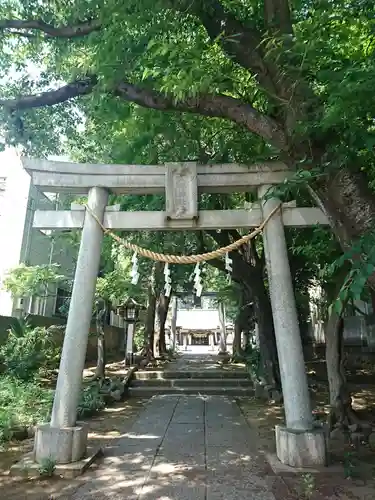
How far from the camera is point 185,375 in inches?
571

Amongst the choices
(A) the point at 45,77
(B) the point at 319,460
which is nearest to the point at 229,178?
(B) the point at 319,460

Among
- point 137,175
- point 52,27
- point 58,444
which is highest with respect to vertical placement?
point 52,27

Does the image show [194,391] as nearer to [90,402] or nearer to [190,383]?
[190,383]

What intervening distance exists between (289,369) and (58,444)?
3.30 metres

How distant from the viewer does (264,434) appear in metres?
7.26

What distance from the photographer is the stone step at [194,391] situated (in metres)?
12.7

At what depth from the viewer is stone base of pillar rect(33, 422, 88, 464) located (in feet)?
16.7

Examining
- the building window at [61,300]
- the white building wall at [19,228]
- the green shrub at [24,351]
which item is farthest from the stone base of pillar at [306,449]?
the building window at [61,300]

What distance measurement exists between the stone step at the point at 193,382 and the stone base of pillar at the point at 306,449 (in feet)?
27.8

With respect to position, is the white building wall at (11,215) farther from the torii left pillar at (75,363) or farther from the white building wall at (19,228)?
the torii left pillar at (75,363)

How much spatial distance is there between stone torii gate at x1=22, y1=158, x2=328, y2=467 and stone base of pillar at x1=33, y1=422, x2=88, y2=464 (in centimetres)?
5

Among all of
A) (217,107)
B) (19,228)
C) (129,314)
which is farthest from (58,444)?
(129,314)

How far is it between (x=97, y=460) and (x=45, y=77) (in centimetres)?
815

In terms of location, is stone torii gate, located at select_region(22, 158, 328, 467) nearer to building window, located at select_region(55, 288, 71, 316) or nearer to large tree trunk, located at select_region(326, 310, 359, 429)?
large tree trunk, located at select_region(326, 310, 359, 429)
